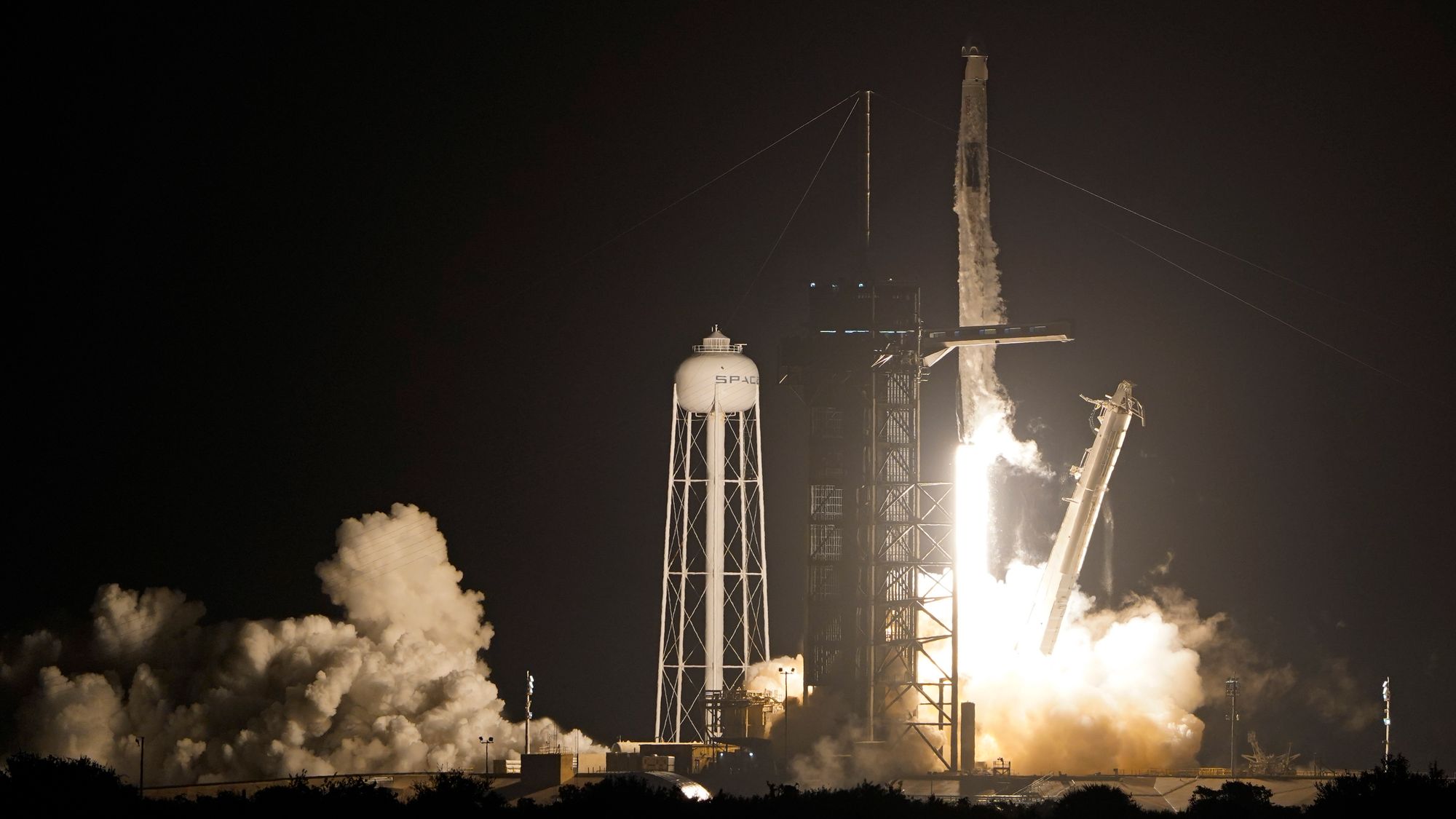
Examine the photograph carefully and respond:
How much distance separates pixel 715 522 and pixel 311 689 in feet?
34.2

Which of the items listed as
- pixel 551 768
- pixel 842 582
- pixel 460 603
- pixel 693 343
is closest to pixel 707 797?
pixel 551 768

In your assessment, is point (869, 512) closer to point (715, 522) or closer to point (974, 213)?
point (715, 522)

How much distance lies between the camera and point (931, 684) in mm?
58062

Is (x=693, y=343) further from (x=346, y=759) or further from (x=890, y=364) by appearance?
(x=346, y=759)

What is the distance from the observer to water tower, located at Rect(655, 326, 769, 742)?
61.0 metres

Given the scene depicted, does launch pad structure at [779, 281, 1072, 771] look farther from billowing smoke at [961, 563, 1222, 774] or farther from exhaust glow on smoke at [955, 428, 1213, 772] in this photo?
billowing smoke at [961, 563, 1222, 774]

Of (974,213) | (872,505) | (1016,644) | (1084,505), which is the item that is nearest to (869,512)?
(872,505)

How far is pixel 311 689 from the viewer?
58250mm

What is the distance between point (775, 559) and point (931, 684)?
12.5 metres

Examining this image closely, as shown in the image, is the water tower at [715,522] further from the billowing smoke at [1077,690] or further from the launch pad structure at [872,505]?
the billowing smoke at [1077,690]

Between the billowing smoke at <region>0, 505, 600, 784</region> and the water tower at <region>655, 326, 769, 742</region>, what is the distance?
3.76 meters

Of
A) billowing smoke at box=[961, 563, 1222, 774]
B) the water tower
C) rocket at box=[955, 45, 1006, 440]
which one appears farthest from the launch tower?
rocket at box=[955, 45, 1006, 440]

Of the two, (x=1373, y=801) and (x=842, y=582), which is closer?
(x=1373, y=801)

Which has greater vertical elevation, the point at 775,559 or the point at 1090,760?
the point at 775,559
